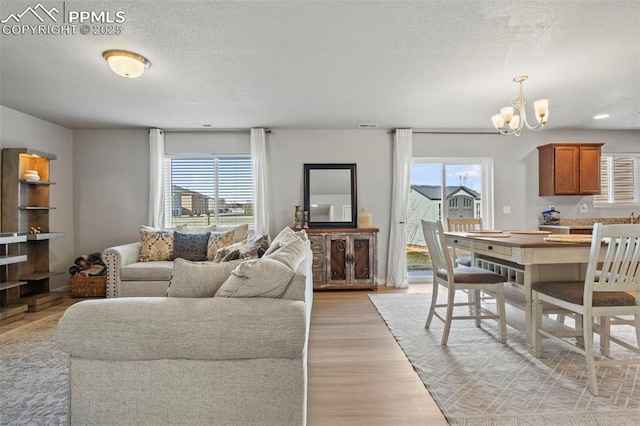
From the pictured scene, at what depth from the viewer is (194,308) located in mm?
1542

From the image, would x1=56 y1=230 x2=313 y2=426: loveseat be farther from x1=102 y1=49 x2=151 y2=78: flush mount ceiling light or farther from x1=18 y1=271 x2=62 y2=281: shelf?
x1=18 y1=271 x2=62 y2=281: shelf

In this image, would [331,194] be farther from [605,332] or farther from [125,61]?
[605,332]

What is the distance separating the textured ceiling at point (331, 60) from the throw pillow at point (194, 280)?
156 centimetres

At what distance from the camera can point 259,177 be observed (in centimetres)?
493

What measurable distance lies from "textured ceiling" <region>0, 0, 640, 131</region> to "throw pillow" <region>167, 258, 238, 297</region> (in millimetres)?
1562

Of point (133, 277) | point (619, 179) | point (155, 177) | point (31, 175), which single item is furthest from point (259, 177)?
point (619, 179)

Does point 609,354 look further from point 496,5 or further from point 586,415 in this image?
point 496,5

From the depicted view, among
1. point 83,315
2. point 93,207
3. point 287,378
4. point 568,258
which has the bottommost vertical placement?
point 287,378

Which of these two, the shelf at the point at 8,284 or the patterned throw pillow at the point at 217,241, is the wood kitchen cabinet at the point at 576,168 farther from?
the shelf at the point at 8,284

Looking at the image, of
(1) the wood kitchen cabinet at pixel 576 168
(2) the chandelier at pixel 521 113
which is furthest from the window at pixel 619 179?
(2) the chandelier at pixel 521 113

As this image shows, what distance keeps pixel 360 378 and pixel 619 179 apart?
226 inches

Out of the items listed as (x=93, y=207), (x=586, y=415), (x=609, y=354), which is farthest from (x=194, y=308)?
(x=93, y=207)

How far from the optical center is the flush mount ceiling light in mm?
2500

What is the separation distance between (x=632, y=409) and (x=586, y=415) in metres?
0.30
